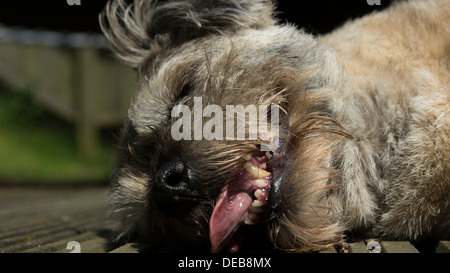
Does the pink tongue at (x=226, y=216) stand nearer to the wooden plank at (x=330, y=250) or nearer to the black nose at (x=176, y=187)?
the black nose at (x=176, y=187)

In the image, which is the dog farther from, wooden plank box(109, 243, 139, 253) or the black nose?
wooden plank box(109, 243, 139, 253)

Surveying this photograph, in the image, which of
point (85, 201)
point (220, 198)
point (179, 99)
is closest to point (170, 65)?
point (179, 99)

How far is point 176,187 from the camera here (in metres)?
2.33

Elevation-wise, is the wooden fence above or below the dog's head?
below

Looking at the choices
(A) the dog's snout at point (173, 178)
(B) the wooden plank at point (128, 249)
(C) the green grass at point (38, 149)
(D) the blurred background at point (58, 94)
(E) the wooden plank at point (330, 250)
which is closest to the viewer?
(A) the dog's snout at point (173, 178)

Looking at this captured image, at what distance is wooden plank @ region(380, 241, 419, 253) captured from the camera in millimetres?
2332

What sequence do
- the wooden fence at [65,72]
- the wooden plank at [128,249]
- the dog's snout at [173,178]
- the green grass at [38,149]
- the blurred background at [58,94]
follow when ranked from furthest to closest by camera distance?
the wooden fence at [65,72] < the blurred background at [58,94] < the green grass at [38,149] < the wooden plank at [128,249] < the dog's snout at [173,178]

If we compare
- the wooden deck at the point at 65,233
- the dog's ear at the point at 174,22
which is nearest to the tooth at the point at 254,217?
the wooden deck at the point at 65,233

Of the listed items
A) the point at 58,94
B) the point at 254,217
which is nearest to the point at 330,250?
the point at 254,217

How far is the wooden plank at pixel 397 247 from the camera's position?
7.65 ft

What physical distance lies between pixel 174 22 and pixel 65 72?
8.15m

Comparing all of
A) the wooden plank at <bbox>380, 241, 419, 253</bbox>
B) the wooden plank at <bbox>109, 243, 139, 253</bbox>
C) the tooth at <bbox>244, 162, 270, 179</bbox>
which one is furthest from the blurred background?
the wooden plank at <bbox>380, 241, 419, 253</bbox>

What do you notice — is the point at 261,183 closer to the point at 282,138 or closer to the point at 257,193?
the point at 257,193

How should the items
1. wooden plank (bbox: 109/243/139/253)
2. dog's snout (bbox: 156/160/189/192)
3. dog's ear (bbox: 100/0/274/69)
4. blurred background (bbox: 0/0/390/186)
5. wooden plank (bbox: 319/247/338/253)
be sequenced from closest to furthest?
dog's snout (bbox: 156/160/189/192), wooden plank (bbox: 319/247/338/253), wooden plank (bbox: 109/243/139/253), dog's ear (bbox: 100/0/274/69), blurred background (bbox: 0/0/390/186)
